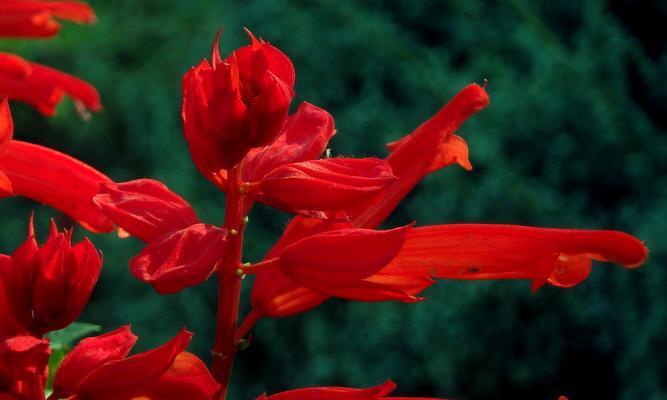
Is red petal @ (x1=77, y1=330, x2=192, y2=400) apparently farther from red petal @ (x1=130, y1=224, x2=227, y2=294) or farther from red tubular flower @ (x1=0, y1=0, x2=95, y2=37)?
red tubular flower @ (x1=0, y1=0, x2=95, y2=37)

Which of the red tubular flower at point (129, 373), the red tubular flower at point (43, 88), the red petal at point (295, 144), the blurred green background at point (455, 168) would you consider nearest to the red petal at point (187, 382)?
the red tubular flower at point (129, 373)

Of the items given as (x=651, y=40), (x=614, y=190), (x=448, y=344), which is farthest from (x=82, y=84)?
(x=651, y=40)

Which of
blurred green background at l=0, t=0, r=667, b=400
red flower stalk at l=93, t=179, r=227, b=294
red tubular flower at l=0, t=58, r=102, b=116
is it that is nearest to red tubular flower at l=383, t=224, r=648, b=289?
red flower stalk at l=93, t=179, r=227, b=294

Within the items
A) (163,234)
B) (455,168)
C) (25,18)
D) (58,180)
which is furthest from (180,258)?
(455,168)

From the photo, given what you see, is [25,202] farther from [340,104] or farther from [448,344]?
[448,344]

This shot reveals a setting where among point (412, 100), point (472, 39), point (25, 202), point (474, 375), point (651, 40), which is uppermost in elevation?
point (651, 40)
